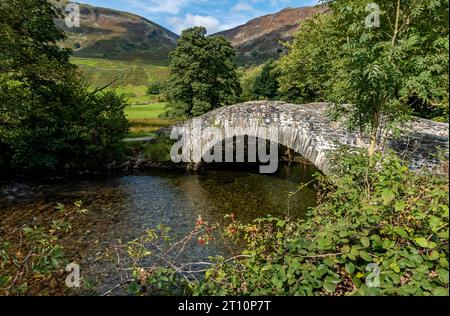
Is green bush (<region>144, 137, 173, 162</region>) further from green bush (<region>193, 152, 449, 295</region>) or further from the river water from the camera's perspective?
green bush (<region>193, 152, 449, 295</region>)

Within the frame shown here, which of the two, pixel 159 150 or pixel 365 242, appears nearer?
pixel 365 242

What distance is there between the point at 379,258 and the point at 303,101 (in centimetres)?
2890

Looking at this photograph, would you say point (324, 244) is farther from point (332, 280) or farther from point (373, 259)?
point (373, 259)

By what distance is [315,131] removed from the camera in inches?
490

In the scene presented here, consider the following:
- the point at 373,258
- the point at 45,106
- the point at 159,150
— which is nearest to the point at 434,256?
the point at 373,258

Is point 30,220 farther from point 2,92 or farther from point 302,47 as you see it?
point 302,47

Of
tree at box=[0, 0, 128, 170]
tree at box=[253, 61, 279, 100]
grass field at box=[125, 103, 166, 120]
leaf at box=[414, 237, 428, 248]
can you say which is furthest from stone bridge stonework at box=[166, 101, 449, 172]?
tree at box=[253, 61, 279, 100]

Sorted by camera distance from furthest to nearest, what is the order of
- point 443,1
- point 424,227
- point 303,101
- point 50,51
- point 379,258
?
1. point 303,101
2. point 50,51
3. point 443,1
4. point 424,227
5. point 379,258

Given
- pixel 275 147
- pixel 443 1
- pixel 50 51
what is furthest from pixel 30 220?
pixel 275 147

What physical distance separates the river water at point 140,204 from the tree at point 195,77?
987 centimetres

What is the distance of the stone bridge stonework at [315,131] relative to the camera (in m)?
9.16

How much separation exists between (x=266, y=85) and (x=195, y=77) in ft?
63.5

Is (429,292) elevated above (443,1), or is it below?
below
